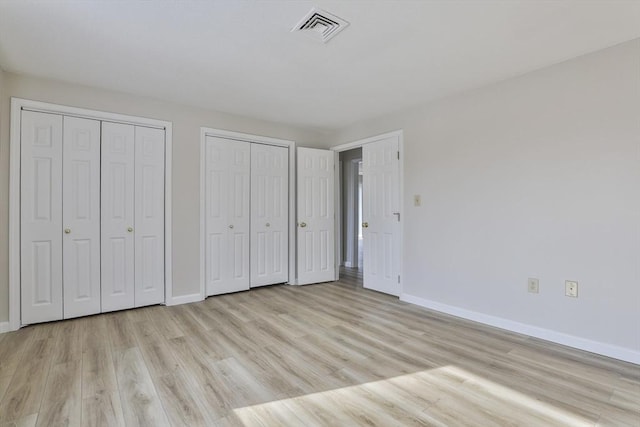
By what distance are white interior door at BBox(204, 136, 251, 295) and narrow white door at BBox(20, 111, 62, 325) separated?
1418mm

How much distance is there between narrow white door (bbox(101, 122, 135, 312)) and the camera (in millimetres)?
3266

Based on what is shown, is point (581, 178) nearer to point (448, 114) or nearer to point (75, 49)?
point (448, 114)

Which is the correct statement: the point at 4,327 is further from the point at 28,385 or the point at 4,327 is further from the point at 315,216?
the point at 315,216

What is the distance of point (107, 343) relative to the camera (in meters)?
2.55

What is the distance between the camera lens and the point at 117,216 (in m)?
3.33

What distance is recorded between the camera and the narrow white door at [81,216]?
3072 mm

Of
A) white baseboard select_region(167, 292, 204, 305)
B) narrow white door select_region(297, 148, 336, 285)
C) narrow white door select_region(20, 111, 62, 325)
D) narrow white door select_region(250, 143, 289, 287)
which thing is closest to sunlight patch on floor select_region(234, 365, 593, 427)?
white baseboard select_region(167, 292, 204, 305)

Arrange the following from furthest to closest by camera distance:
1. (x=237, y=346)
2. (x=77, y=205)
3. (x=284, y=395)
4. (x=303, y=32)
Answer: (x=77, y=205) < (x=237, y=346) < (x=303, y=32) < (x=284, y=395)

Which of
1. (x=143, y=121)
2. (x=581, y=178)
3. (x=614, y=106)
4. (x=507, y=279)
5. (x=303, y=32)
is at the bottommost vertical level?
(x=507, y=279)

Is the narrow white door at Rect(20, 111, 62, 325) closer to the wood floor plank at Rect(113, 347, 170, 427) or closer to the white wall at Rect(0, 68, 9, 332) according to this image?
the white wall at Rect(0, 68, 9, 332)

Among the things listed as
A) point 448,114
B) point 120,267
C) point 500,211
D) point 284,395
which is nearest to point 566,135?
point 500,211

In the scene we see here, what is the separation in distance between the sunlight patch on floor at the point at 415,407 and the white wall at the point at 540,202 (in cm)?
114

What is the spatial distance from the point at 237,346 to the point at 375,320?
136cm

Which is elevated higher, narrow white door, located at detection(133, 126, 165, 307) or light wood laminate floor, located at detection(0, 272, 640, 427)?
narrow white door, located at detection(133, 126, 165, 307)
